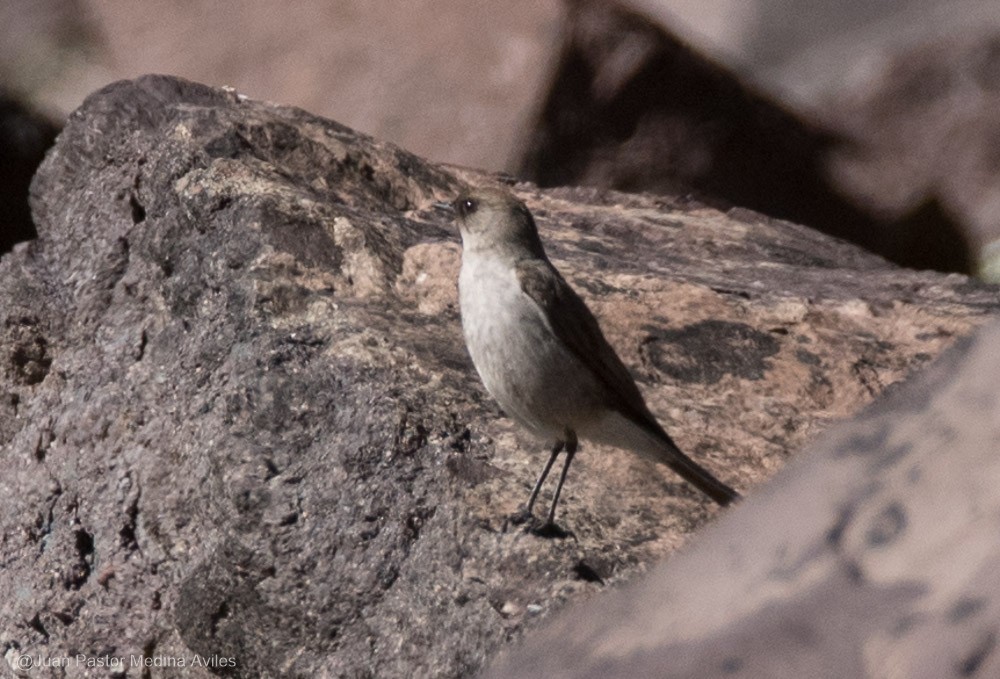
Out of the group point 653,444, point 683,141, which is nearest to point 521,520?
point 653,444

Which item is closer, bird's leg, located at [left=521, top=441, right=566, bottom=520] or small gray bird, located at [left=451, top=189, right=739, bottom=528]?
bird's leg, located at [left=521, top=441, right=566, bottom=520]

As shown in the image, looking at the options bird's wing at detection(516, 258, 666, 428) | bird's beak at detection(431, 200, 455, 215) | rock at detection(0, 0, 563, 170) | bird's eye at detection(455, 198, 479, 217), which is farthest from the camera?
rock at detection(0, 0, 563, 170)

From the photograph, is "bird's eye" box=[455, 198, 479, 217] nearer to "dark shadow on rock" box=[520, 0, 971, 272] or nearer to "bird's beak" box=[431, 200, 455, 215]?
"bird's beak" box=[431, 200, 455, 215]

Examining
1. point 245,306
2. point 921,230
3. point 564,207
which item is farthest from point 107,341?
point 921,230

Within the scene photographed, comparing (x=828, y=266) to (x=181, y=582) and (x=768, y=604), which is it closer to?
(x=181, y=582)

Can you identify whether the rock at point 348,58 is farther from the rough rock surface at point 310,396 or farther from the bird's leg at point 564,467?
the bird's leg at point 564,467

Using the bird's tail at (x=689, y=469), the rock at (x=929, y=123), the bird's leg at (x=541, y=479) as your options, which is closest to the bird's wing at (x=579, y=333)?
the bird's tail at (x=689, y=469)

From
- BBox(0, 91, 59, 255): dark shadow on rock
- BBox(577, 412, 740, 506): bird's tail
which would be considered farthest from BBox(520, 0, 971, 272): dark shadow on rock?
BBox(0, 91, 59, 255): dark shadow on rock

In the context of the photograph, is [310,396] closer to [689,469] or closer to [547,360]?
[547,360]
